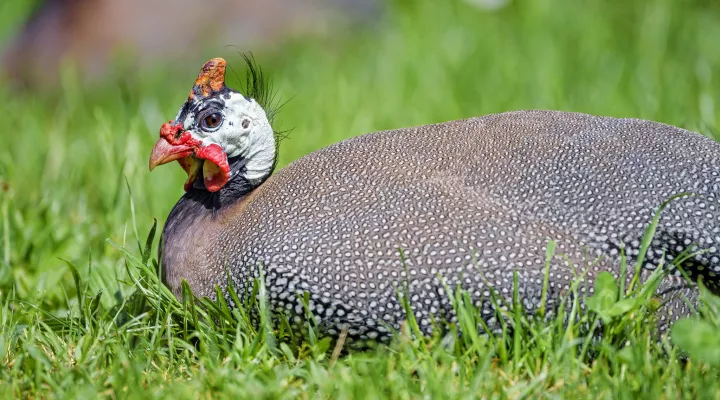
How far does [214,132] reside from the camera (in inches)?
104

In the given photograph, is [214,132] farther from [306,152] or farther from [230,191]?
[306,152]

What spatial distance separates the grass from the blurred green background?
→ 2 cm

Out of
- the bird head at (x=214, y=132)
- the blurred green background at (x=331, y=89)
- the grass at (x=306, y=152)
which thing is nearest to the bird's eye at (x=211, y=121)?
the bird head at (x=214, y=132)

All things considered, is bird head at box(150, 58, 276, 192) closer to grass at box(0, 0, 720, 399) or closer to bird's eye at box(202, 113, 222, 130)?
bird's eye at box(202, 113, 222, 130)

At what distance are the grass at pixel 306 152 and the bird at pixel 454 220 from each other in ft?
0.34

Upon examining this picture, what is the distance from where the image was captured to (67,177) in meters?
4.30

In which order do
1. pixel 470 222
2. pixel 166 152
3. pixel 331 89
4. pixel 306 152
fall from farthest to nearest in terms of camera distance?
1. pixel 331 89
2. pixel 306 152
3. pixel 166 152
4. pixel 470 222

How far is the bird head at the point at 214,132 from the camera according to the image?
263cm

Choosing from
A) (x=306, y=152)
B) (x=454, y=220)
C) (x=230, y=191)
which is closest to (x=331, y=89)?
(x=306, y=152)

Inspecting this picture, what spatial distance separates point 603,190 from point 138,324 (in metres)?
1.40

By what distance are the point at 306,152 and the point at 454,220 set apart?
2.09 m

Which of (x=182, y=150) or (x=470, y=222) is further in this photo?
(x=182, y=150)

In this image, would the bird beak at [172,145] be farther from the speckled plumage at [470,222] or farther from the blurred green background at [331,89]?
the blurred green background at [331,89]

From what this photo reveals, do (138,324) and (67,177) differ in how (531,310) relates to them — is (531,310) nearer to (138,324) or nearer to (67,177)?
(138,324)
